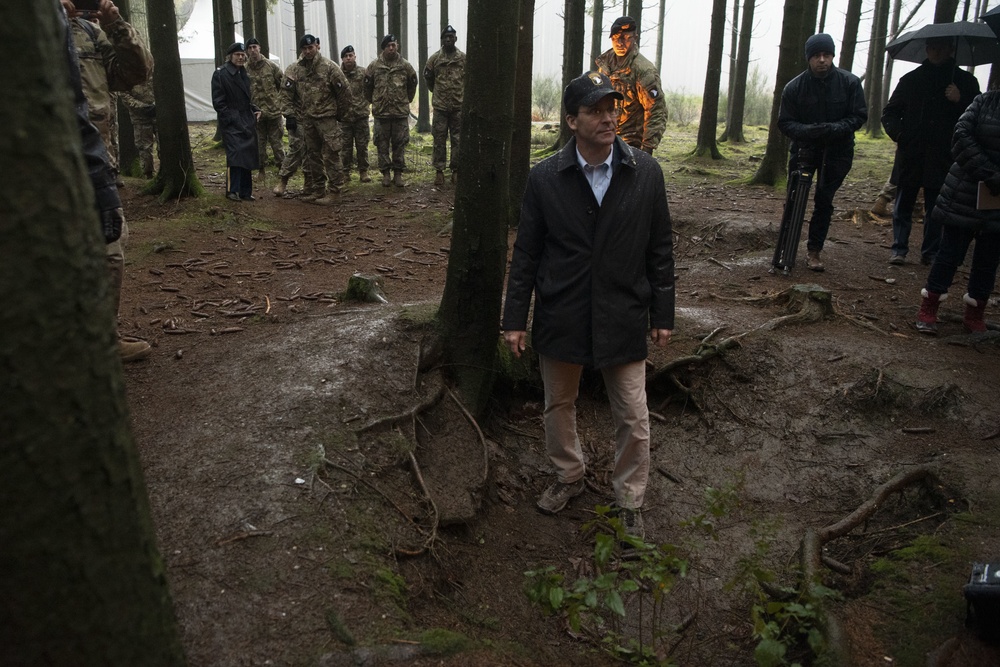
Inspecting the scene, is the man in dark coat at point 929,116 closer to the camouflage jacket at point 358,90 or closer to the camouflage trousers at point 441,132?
the camouflage trousers at point 441,132

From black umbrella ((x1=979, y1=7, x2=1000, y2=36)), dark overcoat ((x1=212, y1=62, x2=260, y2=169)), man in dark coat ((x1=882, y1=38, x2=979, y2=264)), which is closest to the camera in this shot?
man in dark coat ((x1=882, y1=38, x2=979, y2=264))

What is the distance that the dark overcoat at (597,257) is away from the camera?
399 cm

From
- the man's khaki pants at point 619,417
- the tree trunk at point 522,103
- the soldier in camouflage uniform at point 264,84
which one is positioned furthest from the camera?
the soldier in camouflage uniform at point 264,84

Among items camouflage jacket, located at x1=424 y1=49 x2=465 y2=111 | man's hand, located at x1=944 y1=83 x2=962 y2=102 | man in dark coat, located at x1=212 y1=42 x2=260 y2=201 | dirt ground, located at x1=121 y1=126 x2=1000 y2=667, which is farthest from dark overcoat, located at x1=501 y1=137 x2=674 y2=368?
camouflage jacket, located at x1=424 y1=49 x2=465 y2=111

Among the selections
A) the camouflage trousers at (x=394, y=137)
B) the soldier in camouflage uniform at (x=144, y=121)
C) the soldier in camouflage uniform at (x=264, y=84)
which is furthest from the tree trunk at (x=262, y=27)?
the camouflage trousers at (x=394, y=137)

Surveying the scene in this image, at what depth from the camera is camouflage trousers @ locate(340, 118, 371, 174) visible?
13.4 m

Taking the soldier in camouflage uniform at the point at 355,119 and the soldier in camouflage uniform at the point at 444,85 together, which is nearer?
the soldier in camouflage uniform at the point at 355,119

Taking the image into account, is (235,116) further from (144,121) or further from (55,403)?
(55,403)

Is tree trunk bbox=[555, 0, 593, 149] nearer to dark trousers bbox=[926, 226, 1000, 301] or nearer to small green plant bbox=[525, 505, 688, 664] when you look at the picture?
dark trousers bbox=[926, 226, 1000, 301]

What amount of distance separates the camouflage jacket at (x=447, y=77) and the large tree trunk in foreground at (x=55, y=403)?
12.4m

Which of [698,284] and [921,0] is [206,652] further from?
[921,0]

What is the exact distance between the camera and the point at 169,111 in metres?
10.3

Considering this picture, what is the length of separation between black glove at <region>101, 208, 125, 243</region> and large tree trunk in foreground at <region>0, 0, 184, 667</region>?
3.04 meters

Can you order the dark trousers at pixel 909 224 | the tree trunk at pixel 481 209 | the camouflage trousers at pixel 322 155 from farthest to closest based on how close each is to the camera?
the camouflage trousers at pixel 322 155, the dark trousers at pixel 909 224, the tree trunk at pixel 481 209
